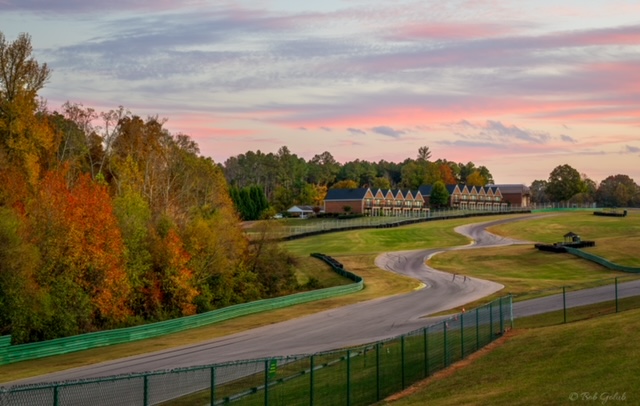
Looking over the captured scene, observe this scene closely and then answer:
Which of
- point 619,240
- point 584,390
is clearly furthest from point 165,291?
point 619,240

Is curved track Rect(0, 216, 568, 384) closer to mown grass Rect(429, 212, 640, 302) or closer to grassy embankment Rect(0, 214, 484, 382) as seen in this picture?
grassy embankment Rect(0, 214, 484, 382)

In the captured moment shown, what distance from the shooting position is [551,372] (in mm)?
26203

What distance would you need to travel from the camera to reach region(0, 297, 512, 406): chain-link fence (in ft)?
72.5

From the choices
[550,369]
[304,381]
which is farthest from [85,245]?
[550,369]

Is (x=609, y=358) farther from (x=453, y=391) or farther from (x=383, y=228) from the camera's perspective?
(x=383, y=228)

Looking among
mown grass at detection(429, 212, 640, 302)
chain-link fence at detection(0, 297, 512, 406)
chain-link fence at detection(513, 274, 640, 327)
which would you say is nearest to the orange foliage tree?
chain-link fence at detection(513, 274, 640, 327)

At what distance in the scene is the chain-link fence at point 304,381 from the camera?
22094mm

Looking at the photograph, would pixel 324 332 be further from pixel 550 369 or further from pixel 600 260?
pixel 600 260

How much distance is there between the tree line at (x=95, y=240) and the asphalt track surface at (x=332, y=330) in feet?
52.6

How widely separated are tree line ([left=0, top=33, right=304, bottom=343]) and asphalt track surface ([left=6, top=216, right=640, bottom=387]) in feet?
52.6

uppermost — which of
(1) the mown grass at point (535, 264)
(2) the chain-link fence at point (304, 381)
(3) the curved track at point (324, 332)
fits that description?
(2) the chain-link fence at point (304, 381)

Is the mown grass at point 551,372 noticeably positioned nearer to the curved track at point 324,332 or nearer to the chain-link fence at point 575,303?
the chain-link fence at point 575,303

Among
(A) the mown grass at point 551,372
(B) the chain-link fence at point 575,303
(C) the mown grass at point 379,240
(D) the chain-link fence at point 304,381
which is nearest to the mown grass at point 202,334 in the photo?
(D) the chain-link fence at point 304,381

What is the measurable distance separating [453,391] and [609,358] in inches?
207
